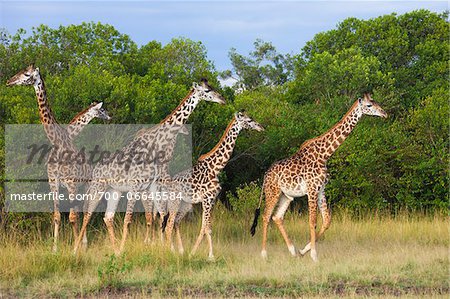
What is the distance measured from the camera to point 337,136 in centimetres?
1169

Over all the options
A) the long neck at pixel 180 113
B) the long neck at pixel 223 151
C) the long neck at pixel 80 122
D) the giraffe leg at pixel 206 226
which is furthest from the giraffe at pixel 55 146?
the long neck at pixel 223 151

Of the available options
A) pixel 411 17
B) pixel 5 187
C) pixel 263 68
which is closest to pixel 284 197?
pixel 5 187

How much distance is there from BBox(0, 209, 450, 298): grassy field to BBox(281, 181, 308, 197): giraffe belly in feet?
3.33

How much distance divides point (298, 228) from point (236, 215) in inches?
55.8

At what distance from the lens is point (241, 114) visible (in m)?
11.7

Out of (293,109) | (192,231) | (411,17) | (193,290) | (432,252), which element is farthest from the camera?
(411,17)

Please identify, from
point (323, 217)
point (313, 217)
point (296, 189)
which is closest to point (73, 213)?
point (296, 189)

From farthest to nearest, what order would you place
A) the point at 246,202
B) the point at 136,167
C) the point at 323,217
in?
the point at 246,202, the point at 323,217, the point at 136,167

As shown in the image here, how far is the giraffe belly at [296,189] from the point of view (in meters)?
11.5

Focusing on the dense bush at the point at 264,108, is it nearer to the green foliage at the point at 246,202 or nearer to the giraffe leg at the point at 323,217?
the green foliage at the point at 246,202

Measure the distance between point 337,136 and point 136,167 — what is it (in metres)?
3.29

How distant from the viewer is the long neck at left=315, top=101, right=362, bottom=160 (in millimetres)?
11633

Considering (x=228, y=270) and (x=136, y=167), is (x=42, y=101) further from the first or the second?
(x=228, y=270)

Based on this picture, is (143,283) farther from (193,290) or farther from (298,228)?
(298,228)
